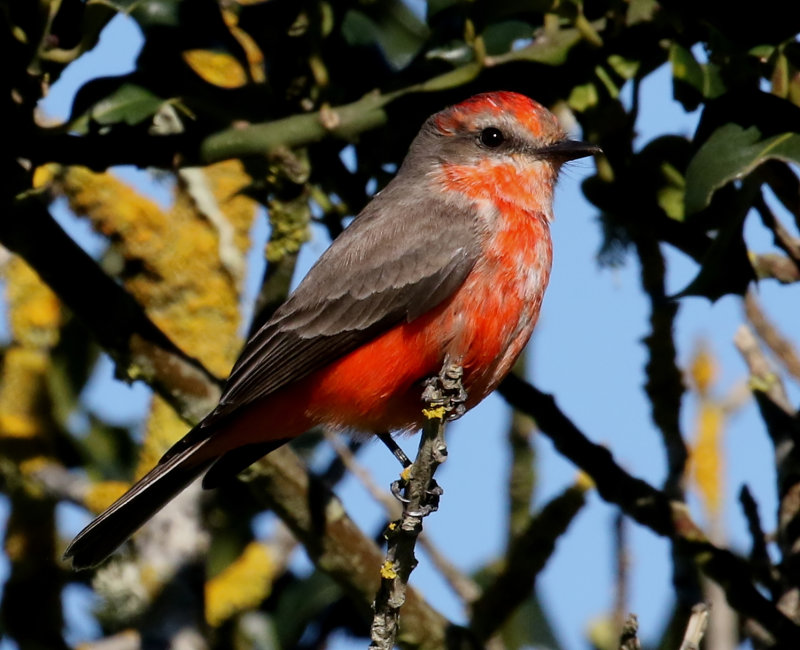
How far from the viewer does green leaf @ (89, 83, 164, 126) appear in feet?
14.7

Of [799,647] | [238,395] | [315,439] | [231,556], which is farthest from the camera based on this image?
[315,439]

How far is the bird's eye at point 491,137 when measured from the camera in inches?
215

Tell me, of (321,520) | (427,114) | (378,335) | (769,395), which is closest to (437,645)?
(321,520)

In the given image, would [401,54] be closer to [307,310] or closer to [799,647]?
[307,310]

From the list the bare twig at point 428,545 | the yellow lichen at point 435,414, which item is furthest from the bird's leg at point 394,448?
the yellow lichen at point 435,414

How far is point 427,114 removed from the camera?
15.7 ft

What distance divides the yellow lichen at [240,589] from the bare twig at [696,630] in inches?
94.8

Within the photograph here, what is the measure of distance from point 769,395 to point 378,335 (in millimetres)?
1405

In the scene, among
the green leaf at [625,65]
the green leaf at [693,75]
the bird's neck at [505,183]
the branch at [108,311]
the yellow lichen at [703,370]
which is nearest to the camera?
the green leaf at [693,75]

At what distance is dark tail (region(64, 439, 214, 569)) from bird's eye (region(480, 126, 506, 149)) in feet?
5.37

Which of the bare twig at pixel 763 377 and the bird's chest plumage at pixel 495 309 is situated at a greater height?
the bird's chest plumage at pixel 495 309

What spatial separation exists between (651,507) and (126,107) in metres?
2.20

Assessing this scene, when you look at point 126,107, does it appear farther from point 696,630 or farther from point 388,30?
point 696,630

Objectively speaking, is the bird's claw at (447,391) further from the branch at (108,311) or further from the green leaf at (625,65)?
the branch at (108,311)
